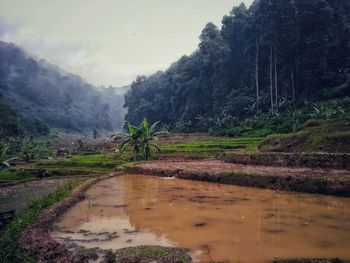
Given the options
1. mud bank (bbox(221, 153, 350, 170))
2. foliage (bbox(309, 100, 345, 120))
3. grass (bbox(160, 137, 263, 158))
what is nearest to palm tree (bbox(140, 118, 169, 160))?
grass (bbox(160, 137, 263, 158))

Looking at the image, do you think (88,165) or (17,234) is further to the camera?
(88,165)

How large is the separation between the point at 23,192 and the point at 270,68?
53310 mm

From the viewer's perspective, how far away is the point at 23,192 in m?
26.6

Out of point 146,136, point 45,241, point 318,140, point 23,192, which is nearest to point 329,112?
point 318,140

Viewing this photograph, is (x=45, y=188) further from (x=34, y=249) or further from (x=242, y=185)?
(x=34, y=249)

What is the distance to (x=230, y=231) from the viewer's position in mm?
13336

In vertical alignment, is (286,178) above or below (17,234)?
above

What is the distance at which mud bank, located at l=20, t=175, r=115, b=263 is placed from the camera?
11.1 metres

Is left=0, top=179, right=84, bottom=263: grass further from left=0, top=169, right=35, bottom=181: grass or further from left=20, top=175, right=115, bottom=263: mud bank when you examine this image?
left=0, top=169, right=35, bottom=181: grass

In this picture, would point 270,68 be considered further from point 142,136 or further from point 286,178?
point 286,178

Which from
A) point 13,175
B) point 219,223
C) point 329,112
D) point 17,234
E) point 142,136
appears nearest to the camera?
point 17,234

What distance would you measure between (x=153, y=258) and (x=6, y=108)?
9653cm

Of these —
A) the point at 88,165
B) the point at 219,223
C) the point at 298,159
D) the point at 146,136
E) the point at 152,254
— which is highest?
the point at 146,136

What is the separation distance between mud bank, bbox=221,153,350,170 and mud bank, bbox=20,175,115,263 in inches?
647
